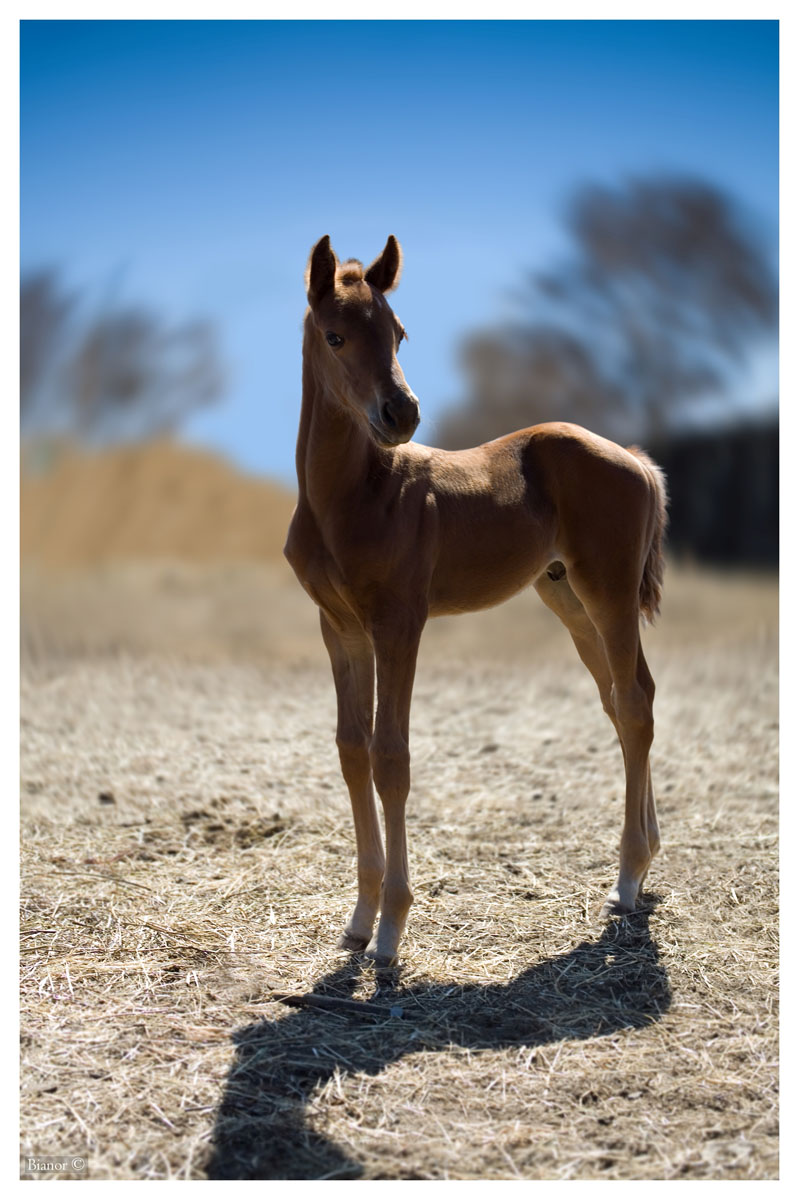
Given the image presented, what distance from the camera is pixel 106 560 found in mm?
10664

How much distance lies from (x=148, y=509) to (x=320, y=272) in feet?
25.5

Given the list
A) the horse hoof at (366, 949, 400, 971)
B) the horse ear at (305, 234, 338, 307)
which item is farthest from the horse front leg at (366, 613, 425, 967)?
the horse ear at (305, 234, 338, 307)

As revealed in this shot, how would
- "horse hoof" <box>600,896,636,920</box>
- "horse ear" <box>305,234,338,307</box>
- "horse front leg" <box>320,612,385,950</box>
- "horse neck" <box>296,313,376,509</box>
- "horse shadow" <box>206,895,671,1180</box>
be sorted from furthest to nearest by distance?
"horse hoof" <box>600,896,636,920</box>
"horse front leg" <box>320,612,385,950</box>
"horse neck" <box>296,313,376,509</box>
"horse ear" <box>305,234,338,307</box>
"horse shadow" <box>206,895,671,1180</box>

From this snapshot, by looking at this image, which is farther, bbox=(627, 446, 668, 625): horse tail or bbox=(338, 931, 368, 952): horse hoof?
bbox=(627, 446, 668, 625): horse tail

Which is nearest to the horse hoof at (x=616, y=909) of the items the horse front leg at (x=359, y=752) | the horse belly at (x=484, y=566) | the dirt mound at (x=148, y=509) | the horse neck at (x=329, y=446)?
the horse front leg at (x=359, y=752)

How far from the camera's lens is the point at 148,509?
10977mm

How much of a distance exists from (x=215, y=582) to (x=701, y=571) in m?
5.11

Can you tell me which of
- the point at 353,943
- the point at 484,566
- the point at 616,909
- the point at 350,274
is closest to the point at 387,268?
the point at 350,274

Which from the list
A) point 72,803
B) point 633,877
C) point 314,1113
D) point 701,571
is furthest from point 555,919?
point 701,571

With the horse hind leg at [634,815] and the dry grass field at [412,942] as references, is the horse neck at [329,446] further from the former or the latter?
the dry grass field at [412,942]

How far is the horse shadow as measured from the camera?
279 cm

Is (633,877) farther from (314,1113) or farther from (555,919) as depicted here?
(314,1113)

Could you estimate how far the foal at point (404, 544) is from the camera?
11.9 ft

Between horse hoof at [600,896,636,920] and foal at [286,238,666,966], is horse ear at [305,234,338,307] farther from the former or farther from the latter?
horse hoof at [600,896,636,920]
